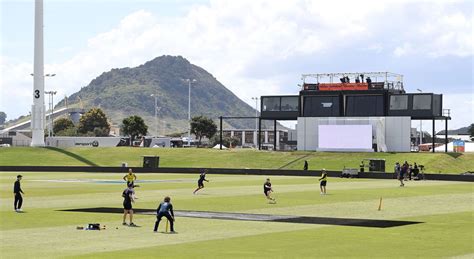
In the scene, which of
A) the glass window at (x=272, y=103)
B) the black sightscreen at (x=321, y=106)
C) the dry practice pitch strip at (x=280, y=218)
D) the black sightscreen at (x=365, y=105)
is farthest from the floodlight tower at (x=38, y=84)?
the dry practice pitch strip at (x=280, y=218)

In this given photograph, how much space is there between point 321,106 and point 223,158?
16911 millimetres

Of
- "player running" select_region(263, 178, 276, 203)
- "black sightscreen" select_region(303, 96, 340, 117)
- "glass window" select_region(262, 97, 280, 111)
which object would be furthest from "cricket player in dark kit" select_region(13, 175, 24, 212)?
"glass window" select_region(262, 97, 280, 111)

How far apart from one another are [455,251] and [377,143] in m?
88.9

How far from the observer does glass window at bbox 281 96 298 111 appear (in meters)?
124

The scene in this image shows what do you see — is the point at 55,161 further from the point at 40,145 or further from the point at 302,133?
the point at 302,133

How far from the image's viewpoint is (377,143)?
11469cm

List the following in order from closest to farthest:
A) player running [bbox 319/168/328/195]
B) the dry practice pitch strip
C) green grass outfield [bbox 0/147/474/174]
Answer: the dry practice pitch strip
player running [bbox 319/168/328/195]
green grass outfield [bbox 0/147/474/174]

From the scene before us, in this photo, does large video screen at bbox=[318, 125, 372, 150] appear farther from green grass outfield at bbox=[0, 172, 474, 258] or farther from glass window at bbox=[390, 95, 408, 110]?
green grass outfield at bbox=[0, 172, 474, 258]

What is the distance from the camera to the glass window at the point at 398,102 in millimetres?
116312

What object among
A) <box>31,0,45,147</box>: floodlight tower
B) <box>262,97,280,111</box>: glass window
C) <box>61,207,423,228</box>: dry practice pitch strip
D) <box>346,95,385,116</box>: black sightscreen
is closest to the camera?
<box>61,207,423,228</box>: dry practice pitch strip

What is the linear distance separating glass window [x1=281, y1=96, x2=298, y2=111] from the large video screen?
6909mm

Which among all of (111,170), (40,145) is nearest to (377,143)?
(111,170)

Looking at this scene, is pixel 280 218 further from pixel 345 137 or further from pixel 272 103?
pixel 272 103

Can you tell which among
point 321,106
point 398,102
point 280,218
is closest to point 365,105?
point 398,102
